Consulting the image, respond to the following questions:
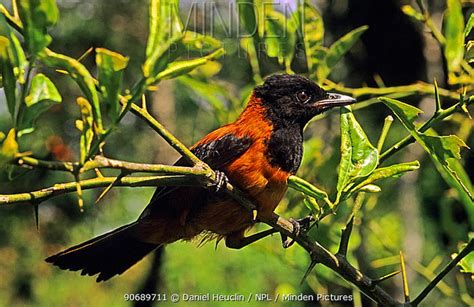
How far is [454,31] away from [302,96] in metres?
0.71

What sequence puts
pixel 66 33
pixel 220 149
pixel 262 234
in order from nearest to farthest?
pixel 262 234 < pixel 220 149 < pixel 66 33

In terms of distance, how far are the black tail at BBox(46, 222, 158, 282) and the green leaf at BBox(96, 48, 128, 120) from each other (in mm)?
1157

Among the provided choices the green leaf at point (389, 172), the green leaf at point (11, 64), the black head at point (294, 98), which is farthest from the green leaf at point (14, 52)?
the black head at point (294, 98)

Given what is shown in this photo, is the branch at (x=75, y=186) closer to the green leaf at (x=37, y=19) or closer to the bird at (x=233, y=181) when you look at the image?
the green leaf at (x=37, y=19)

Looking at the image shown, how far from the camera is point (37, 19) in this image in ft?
2.89

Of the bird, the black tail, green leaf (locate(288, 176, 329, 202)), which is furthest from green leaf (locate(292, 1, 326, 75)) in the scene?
green leaf (locate(288, 176, 329, 202))

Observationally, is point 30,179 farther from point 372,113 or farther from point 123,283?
point 372,113

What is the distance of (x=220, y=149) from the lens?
223 cm

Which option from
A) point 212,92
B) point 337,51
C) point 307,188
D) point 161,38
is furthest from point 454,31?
point 161,38

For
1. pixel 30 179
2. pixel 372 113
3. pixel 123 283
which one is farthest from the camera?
pixel 123 283

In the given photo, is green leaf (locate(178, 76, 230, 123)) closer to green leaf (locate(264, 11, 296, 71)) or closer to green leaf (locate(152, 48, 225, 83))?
green leaf (locate(264, 11, 296, 71))

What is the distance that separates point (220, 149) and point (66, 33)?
4721mm

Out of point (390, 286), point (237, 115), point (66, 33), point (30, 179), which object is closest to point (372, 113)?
point (390, 286)

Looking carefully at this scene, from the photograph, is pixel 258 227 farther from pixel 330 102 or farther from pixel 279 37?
pixel 279 37
